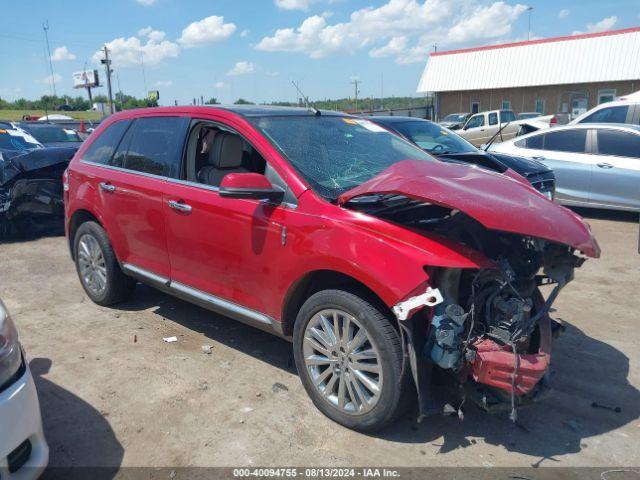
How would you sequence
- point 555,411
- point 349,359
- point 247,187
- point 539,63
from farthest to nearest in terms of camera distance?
point 539,63 → point 555,411 → point 247,187 → point 349,359

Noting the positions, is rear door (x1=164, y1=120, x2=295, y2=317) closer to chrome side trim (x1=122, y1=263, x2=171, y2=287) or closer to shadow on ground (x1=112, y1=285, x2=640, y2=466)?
chrome side trim (x1=122, y1=263, x2=171, y2=287)

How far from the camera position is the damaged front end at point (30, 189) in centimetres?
811

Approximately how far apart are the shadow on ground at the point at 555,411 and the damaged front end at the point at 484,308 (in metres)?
0.32

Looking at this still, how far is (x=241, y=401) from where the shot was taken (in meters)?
3.63

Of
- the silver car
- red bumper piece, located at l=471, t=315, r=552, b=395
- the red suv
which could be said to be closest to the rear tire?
the red suv

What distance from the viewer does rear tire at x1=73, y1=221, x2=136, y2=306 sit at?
5.00 m

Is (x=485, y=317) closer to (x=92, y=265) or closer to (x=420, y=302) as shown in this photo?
(x=420, y=302)

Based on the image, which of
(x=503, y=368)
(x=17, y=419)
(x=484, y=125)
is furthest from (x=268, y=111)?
(x=484, y=125)

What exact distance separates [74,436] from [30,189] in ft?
19.9

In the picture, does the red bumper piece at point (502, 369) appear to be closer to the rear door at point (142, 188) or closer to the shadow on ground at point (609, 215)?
the rear door at point (142, 188)

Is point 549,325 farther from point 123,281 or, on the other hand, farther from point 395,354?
point 123,281

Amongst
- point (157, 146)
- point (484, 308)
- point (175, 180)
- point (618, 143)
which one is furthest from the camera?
point (618, 143)

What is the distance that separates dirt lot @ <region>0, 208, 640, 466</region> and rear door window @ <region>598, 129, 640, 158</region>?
4337mm

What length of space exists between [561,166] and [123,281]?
7450mm
